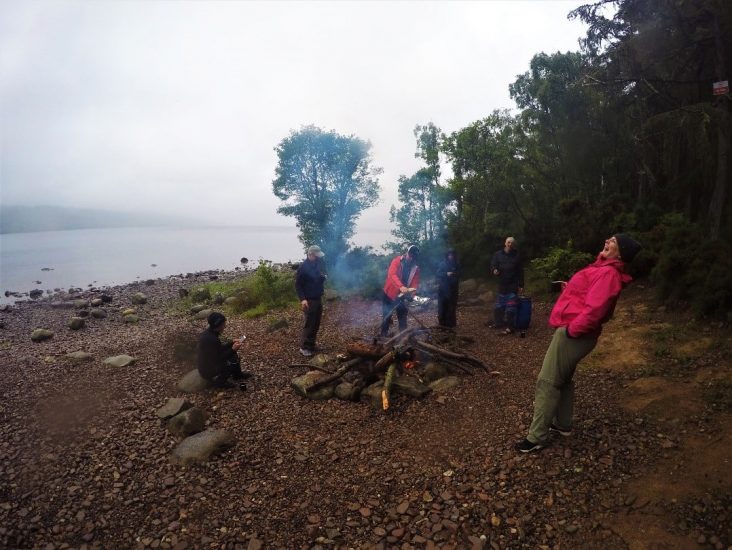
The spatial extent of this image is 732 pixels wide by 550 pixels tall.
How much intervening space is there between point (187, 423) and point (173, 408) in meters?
0.63

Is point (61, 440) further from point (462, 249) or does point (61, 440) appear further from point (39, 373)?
point (462, 249)

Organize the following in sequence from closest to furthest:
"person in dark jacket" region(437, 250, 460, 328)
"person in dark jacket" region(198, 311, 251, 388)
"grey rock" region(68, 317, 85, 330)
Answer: "person in dark jacket" region(198, 311, 251, 388), "person in dark jacket" region(437, 250, 460, 328), "grey rock" region(68, 317, 85, 330)

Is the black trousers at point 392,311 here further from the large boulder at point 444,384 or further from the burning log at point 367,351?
the large boulder at point 444,384

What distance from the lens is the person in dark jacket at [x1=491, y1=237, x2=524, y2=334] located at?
8.88 metres

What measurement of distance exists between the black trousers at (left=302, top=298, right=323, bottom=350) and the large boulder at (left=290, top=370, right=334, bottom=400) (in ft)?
5.46

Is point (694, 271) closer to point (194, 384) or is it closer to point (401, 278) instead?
point (401, 278)

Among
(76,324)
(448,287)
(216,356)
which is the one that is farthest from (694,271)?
(76,324)

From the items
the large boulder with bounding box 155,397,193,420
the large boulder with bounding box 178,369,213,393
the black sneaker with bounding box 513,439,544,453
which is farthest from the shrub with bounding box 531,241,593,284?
the large boulder with bounding box 155,397,193,420

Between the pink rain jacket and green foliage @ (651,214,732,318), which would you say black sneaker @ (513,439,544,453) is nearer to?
the pink rain jacket

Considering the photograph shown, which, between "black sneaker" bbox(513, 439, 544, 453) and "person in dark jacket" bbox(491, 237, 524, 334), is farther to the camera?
"person in dark jacket" bbox(491, 237, 524, 334)

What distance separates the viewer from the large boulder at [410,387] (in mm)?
6105

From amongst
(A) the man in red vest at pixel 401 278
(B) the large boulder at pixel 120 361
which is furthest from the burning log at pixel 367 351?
(B) the large boulder at pixel 120 361

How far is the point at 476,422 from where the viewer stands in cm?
531

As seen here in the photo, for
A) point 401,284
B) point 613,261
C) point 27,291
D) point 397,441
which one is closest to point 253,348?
point 401,284
